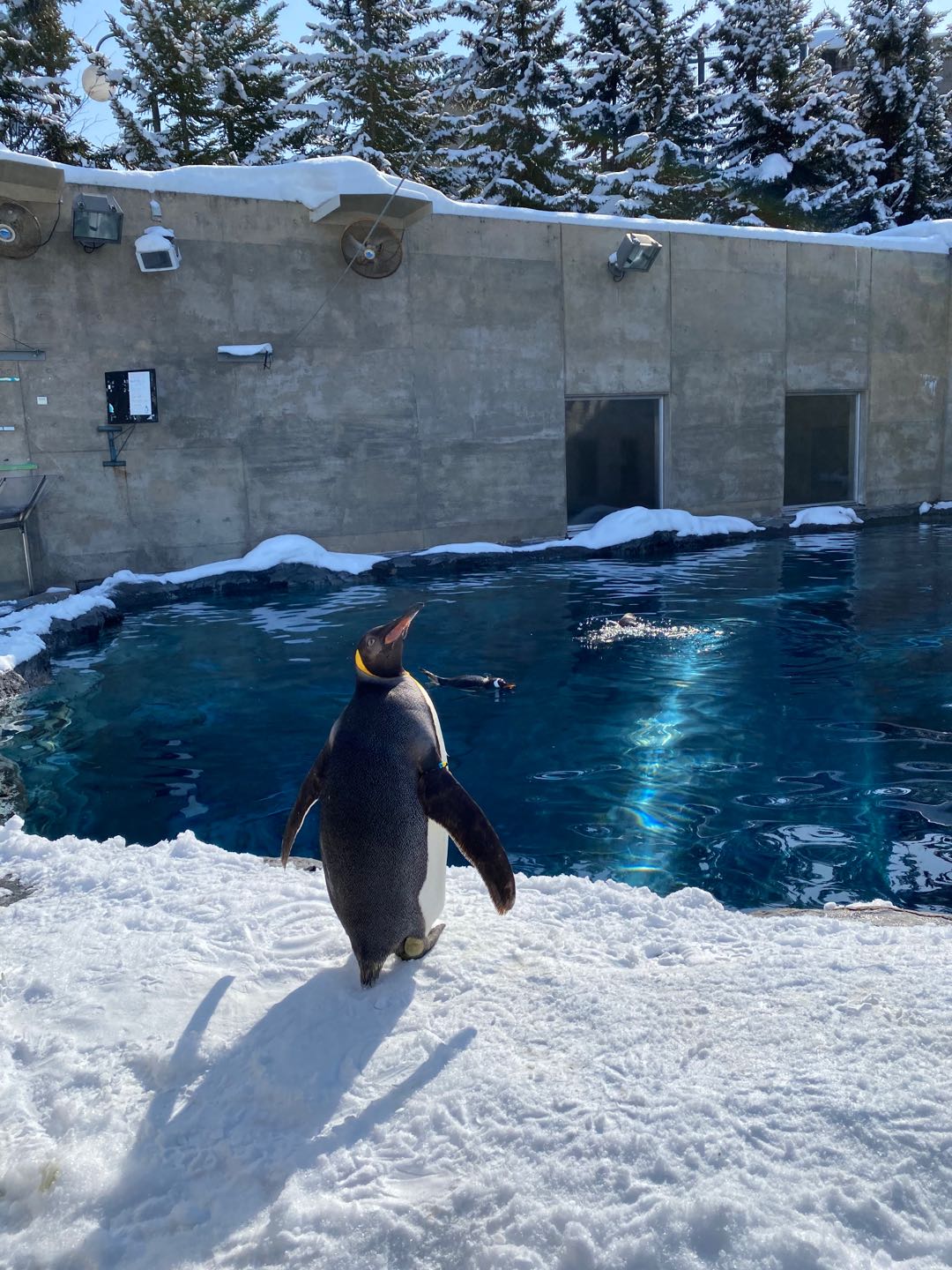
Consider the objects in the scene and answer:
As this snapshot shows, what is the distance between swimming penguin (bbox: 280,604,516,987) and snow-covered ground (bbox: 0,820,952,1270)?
15 centimetres

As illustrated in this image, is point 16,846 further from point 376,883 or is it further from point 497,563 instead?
point 497,563

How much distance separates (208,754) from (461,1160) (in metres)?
3.71

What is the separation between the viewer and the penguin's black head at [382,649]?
2.46 m

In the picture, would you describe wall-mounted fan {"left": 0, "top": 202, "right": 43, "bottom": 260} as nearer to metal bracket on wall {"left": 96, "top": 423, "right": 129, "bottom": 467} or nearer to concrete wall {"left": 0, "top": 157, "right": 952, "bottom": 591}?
concrete wall {"left": 0, "top": 157, "right": 952, "bottom": 591}

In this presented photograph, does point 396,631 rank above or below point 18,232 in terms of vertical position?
below

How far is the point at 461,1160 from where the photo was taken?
175cm

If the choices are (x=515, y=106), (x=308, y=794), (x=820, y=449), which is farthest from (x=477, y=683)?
(x=515, y=106)

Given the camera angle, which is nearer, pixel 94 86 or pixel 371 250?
pixel 371 250

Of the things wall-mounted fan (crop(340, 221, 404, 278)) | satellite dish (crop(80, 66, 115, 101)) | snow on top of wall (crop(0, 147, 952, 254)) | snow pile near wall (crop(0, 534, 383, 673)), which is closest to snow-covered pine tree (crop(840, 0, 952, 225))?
snow on top of wall (crop(0, 147, 952, 254))

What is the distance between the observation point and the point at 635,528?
1173 centimetres

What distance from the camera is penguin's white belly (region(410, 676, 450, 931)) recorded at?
254 centimetres

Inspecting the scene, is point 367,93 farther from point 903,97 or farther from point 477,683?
point 477,683

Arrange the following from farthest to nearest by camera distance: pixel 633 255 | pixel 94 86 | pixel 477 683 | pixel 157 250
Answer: pixel 633 255 → pixel 94 86 → pixel 157 250 → pixel 477 683

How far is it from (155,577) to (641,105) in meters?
17.1
